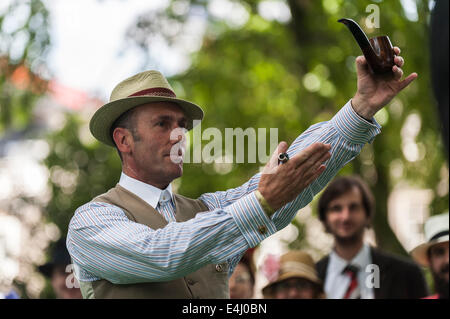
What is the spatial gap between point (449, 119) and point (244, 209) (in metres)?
0.78

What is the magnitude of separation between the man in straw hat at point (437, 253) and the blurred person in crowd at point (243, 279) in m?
1.06

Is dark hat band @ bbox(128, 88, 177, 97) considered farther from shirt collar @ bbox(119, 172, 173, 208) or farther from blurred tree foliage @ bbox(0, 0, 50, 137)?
blurred tree foliage @ bbox(0, 0, 50, 137)

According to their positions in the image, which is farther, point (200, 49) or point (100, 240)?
point (200, 49)

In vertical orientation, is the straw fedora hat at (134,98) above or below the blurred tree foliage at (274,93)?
below

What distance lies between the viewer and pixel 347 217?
4465mm

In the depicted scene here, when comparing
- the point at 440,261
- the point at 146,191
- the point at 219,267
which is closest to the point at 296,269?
the point at 440,261

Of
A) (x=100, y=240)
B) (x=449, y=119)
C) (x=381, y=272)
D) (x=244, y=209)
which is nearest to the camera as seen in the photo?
(x=449, y=119)

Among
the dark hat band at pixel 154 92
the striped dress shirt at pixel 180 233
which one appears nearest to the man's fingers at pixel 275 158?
the striped dress shirt at pixel 180 233

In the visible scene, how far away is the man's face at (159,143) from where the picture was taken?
262 centimetres

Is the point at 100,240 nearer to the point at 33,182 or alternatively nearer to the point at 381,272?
the point at 381,272

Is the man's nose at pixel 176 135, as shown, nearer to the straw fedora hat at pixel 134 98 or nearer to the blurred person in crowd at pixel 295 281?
the straw fedora hat at pixel 134 98

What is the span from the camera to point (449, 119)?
165cm
